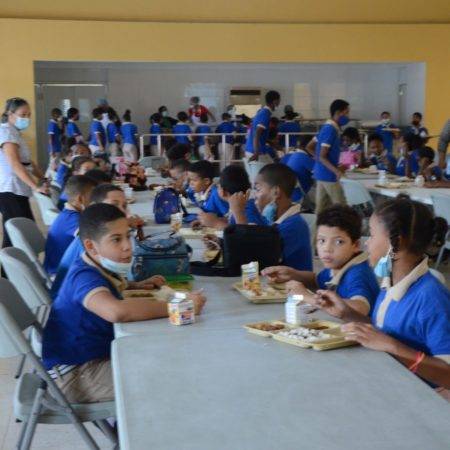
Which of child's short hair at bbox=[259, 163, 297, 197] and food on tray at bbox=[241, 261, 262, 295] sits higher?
child's short hair at bbox=[259, 163, 297, 197]

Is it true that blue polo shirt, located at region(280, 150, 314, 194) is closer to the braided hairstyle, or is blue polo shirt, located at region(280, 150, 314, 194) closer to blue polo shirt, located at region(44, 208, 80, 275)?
blue polo shirt, located at region(44, 208, 80, 275)

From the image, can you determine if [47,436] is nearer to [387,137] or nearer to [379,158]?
[379,158]

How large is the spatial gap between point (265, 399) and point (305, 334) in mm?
466

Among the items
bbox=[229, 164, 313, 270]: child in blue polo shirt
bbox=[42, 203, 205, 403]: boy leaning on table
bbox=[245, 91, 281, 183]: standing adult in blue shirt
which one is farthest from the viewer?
bbox=[245, 91, 281, 183]: standing adult in blue shirt

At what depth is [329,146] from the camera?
24.4 ft

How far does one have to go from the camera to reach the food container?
239 cm

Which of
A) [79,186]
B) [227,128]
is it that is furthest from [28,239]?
[227,128]

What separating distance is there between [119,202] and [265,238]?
3.22 ft

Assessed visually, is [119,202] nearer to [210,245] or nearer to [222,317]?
[210,245]

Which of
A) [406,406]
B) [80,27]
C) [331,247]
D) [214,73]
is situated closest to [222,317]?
[331,247]

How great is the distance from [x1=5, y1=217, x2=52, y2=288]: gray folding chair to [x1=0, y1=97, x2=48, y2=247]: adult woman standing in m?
1.21

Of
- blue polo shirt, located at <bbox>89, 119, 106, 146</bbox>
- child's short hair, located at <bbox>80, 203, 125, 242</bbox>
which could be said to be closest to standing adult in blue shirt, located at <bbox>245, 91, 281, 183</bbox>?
blue polo shirt, located at <bbox>89, 119, 106, 146</bbox>

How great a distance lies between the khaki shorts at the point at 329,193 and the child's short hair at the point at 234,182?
350 centimetres

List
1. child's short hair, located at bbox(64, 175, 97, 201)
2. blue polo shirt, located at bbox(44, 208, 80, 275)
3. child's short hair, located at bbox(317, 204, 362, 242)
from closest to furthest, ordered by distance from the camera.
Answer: child's short hair, located at bbox(317, 204, 362, 242) → blue polo shirt, located at bbox(44, 208, 80, 275) → child's short hair, located at bbox(64, 175, 97, 201)
